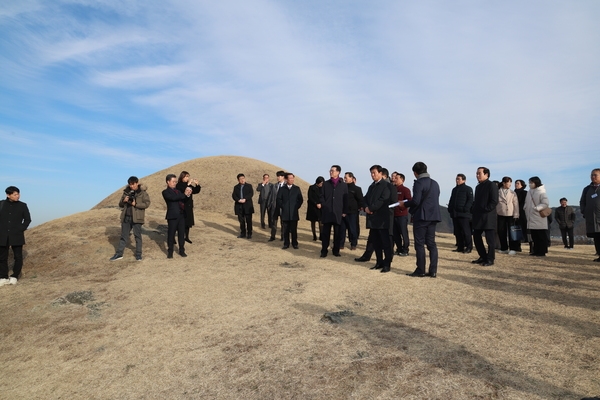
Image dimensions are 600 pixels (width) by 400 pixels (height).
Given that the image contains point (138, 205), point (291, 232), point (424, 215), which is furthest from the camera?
point (291, 232)

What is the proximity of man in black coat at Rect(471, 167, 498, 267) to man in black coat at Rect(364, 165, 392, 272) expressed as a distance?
2.48 metres

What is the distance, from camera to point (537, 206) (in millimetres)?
10469

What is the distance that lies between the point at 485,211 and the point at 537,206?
2374 millimetres

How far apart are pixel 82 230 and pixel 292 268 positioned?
27.3ft

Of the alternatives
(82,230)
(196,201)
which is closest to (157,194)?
(196,201)

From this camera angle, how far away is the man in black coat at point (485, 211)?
30.1 ft

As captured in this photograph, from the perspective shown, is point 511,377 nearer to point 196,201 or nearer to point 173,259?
point 173,259

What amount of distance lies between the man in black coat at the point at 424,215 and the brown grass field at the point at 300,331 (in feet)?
1.43

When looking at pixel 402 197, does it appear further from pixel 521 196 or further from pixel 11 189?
pixel 11 189

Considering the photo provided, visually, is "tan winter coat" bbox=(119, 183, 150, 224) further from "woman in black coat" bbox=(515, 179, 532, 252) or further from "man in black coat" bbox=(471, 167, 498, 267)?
"woman in black coat" bbox=(515, 179, 532, 252)

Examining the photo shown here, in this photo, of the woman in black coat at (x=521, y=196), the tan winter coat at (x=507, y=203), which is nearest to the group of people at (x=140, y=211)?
the tan winter coat at (x=507, y=203)

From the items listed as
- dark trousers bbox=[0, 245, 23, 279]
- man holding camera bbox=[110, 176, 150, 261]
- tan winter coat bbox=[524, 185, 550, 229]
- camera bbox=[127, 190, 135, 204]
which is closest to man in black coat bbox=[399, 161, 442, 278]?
tan winter coat bbox=[524, 185, 550, 229]

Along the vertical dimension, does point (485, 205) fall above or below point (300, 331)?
above

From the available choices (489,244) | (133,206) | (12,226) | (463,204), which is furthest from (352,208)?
(12,226)
